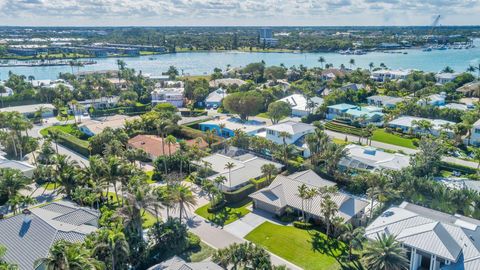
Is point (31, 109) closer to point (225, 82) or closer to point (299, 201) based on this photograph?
point (225, 82)

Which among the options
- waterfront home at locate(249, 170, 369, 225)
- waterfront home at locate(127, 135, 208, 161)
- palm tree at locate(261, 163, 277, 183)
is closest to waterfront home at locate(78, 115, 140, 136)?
waterfront home at locate(127, 135, 208, 161)

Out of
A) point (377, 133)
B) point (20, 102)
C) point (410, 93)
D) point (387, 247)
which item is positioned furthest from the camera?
point (410, 93)

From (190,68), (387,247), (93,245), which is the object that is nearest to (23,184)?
(93,245)

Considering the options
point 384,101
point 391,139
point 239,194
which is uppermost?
point 384,101

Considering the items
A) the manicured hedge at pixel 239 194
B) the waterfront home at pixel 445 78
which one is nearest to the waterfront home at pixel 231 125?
the manicured hedge at pixel 239 194

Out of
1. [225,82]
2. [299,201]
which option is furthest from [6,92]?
[299,201]

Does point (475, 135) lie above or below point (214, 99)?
below

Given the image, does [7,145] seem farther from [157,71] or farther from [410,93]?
[157,71]
